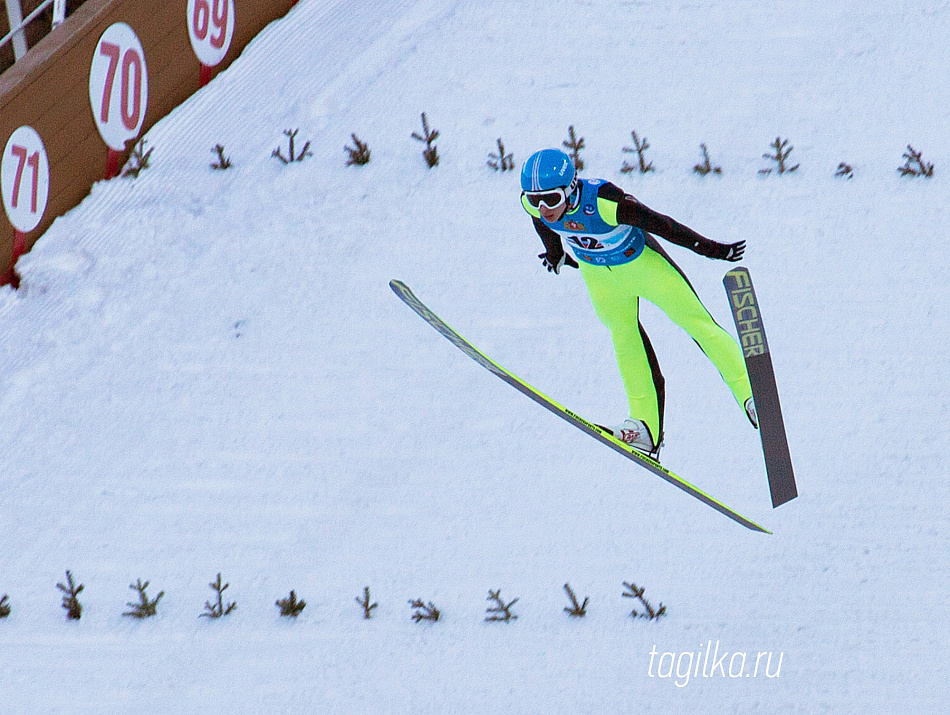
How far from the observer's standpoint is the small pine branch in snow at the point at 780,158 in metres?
8.02

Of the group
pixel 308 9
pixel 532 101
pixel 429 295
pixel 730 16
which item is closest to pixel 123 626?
pixel 429 295

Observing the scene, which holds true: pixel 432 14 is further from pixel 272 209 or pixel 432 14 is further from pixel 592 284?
pixel 592 284

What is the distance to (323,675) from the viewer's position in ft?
20.2

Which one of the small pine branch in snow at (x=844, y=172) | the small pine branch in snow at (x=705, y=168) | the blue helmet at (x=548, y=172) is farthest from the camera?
the small pine branch in snow at (x=705, y=168)

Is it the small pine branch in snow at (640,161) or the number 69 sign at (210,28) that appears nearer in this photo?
the small pine branch in snow at (640,161)

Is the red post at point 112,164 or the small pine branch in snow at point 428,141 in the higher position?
the red post at point 112,164

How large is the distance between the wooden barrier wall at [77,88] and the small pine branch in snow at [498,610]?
352 centimetres

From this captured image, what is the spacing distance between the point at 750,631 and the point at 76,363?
3818 mm

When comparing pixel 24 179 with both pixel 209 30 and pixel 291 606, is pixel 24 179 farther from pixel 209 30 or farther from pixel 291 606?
pixel 291 606

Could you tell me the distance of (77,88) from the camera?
26.6 ft

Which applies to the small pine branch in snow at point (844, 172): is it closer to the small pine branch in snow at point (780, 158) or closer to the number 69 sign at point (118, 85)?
the small pine branch in snow at point (780, 158)

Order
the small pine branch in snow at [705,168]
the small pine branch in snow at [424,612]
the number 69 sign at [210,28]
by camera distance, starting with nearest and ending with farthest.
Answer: the small pine branch in snow at [424,612] < the small pine branch in snow at [705,168] < the number 69 sign at [210,28]

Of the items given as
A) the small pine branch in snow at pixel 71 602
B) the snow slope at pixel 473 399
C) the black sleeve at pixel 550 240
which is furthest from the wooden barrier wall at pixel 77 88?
the black sleeve at pixel 550 240

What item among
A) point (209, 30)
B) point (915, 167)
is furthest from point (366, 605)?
point (209, 30)
